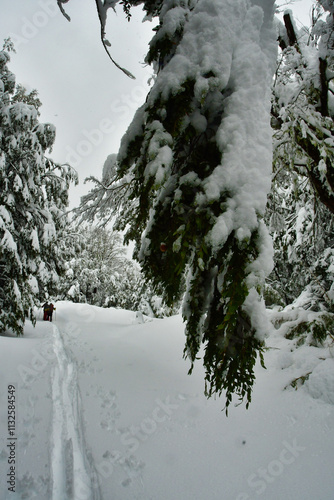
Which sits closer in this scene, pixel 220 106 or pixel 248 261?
pixel 248 261

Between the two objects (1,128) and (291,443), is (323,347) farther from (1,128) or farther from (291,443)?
(1,128)

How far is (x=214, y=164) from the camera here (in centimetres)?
190

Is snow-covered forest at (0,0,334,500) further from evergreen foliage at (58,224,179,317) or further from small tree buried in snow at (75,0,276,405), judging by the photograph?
evergreen foliage at (58,224,179,317)

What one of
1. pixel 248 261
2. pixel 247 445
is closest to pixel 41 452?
pixel 247 445

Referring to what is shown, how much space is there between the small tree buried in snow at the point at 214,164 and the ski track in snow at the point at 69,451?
106 inches

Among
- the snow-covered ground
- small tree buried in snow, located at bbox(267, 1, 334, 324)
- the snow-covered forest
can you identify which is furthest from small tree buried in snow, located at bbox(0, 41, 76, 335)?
small tree buried in snow, located at bbox(267, 1, 334, 324)

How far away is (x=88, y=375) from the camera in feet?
22.7

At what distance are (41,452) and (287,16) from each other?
27.1 ft

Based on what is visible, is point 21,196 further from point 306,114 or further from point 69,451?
point 306,114

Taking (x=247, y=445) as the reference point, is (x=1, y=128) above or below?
above

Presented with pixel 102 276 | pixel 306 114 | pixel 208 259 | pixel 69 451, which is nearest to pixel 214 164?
pixel 208 259

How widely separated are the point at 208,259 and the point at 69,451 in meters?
3.92

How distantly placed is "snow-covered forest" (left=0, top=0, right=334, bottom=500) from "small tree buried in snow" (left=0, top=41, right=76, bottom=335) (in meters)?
0.17

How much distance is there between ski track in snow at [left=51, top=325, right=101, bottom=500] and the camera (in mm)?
3229
